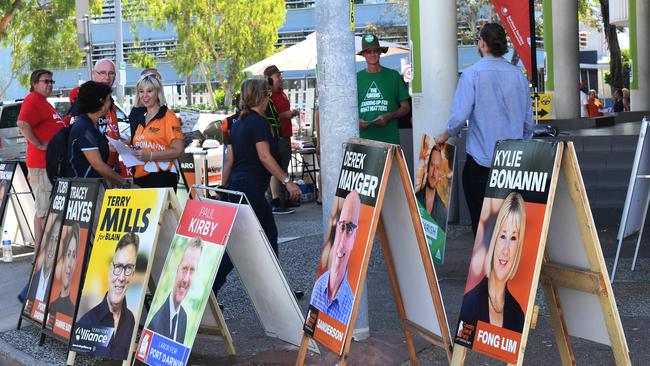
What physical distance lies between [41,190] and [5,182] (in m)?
0.70

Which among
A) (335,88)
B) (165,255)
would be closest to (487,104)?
(335,88)

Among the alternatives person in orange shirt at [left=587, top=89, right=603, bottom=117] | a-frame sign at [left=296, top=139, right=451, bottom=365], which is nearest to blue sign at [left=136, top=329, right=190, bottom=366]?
a-frame sign at [left=296, top=139, right=451, bottom=365]

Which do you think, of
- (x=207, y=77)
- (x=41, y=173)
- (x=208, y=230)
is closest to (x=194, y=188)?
(x=208, y=230)

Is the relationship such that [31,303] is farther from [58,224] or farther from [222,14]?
[222,14]

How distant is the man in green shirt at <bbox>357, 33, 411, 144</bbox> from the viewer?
32.5 feet

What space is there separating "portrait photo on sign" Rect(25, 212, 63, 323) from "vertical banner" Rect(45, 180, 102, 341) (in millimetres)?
125

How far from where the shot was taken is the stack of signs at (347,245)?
5.72 m

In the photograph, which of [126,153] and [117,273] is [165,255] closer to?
[117,273]

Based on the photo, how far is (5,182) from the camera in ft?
37.3

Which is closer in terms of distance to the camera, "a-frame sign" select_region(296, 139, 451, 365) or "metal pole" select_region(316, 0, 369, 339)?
"a-frame sign" select_region(296, 139, 451, 365)

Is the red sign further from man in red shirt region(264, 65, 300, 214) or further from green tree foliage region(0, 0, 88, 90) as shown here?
green tree foliage region(0, 0, 88, 90)

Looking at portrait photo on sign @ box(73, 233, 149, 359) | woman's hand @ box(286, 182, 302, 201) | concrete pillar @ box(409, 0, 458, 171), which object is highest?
concrete pillar @ box(409, 0, 458, 171)

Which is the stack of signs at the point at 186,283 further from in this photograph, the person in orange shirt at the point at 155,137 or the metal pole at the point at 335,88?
the person in orange shirt at the point at 155,137

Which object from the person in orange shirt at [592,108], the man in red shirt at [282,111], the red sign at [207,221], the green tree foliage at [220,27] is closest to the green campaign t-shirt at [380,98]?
the man in red shirt at [282,111]
